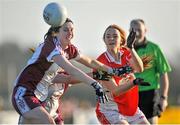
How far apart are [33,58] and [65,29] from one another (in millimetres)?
561

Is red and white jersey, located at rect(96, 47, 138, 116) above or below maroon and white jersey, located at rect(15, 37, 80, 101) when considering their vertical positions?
below

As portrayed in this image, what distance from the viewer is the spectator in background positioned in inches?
607

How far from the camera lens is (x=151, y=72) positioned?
1566 centimetres

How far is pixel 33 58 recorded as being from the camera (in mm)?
11992

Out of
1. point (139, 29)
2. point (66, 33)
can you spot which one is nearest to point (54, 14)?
point (66, 33)

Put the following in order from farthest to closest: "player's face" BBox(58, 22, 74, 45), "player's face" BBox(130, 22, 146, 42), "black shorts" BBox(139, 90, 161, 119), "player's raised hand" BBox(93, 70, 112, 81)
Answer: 1. "black shorts" BBox(139, 90, 161, 119)
2. "player's face" BBox(130, 22, 146, 42)
3. "player's raised hand" BBox(93, 70, 112, 81)
4. "player's face" BBox(58, 22, 74, 45)

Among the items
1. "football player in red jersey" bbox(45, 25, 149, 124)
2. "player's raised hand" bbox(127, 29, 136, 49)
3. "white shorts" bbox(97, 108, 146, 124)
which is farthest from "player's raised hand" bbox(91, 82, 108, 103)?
"player's raised hand" bbox(127, 29, 136, 49)

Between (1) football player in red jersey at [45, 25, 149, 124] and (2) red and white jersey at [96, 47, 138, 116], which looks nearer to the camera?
(1) football player in red jersey at [45, 25, 149, 124]

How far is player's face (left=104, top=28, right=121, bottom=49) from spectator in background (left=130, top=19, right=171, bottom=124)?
1.80 meters

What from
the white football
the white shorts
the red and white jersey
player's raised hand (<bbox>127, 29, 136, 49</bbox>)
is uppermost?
the white football

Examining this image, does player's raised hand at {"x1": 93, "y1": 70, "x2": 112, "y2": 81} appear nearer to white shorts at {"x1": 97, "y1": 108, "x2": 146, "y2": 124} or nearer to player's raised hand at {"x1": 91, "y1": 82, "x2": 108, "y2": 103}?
white shorts at {"x1": 97, "y1": 108, "x2": 146, "y2": 124}

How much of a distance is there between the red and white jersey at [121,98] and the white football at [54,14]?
1.34 meters

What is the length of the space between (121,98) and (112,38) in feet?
2.97

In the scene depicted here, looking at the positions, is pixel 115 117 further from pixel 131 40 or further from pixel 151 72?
pixel 151 72
